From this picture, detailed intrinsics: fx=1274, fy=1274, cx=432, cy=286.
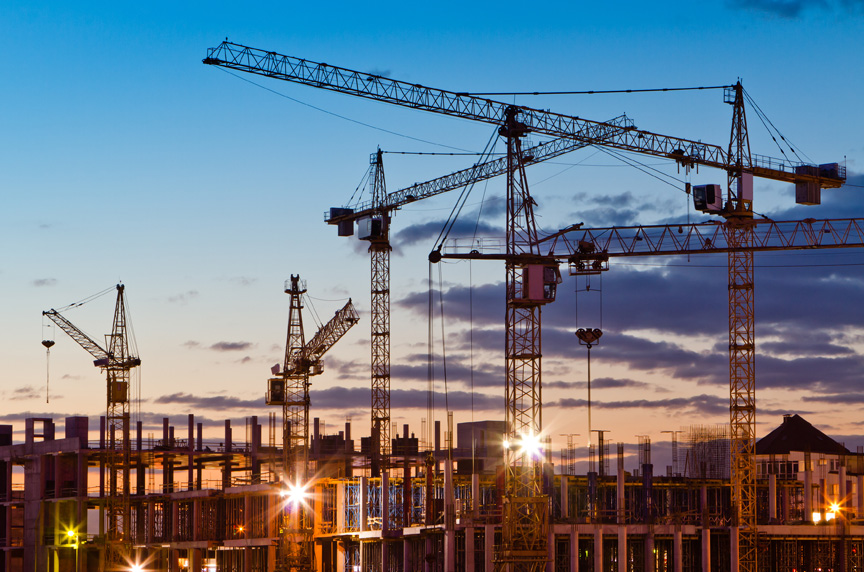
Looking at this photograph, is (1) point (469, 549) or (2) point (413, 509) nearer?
(1) point (469, 549)

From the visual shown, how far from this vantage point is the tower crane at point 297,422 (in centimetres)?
8956

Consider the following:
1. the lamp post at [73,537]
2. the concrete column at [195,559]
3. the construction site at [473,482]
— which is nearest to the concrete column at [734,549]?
the construction site at [473,482]

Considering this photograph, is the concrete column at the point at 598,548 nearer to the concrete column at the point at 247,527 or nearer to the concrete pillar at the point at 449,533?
the concrete pillar at the point at 449,533

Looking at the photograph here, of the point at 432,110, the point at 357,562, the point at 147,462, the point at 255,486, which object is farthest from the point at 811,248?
the point at 147,462

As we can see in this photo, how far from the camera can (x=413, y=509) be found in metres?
83.2

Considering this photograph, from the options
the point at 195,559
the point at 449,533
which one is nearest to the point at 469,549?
the point at 449,533

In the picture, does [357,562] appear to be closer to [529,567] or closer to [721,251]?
[529,567]

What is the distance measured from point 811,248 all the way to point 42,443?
69.7 meters

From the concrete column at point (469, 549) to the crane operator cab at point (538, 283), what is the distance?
43.6ft

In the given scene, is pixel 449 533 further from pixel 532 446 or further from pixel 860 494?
pixel 860 494

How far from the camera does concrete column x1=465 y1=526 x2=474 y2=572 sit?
66750mm

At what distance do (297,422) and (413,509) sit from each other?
74.0ft

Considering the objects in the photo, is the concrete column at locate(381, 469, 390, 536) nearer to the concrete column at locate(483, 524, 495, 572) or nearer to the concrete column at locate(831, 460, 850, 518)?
the concrete column at locate(483, 524, 495, 572)

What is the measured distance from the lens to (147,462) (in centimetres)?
11875
